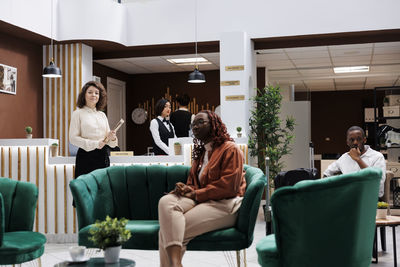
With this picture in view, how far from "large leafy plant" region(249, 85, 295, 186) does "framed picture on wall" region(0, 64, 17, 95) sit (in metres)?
3.90

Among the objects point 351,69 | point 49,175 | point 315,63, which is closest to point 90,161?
point 49,175

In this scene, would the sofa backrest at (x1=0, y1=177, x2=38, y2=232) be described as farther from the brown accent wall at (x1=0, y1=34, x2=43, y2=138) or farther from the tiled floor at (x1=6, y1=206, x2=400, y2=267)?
the brown accent wall at (x1=0, y1=34, x2=43, y2=138)

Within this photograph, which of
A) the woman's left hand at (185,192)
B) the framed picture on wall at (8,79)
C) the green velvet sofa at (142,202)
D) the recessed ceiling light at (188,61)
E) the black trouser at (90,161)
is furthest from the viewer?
the recessed ceiling light at (188,61)

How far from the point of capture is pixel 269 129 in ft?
28.5

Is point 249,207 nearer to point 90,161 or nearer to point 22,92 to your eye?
point 90,161

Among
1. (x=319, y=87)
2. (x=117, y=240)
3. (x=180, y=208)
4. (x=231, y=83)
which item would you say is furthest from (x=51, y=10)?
(x=319, y=87)

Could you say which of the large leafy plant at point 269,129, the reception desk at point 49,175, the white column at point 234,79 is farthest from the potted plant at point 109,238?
the white column at point 234,79

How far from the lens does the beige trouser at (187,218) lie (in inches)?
150

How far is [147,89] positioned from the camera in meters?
12.9

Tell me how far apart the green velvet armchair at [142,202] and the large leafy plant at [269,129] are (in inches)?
156

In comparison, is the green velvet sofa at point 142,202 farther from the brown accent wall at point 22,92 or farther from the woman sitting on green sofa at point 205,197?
the brown accent wall at point 22,92

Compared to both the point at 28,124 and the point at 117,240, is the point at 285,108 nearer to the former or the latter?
the point at 28,124

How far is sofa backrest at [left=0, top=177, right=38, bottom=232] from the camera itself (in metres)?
4.29

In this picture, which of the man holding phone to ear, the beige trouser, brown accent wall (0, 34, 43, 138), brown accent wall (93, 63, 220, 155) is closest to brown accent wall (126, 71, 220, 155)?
brown accent wall (93, 63, 220, 155)
